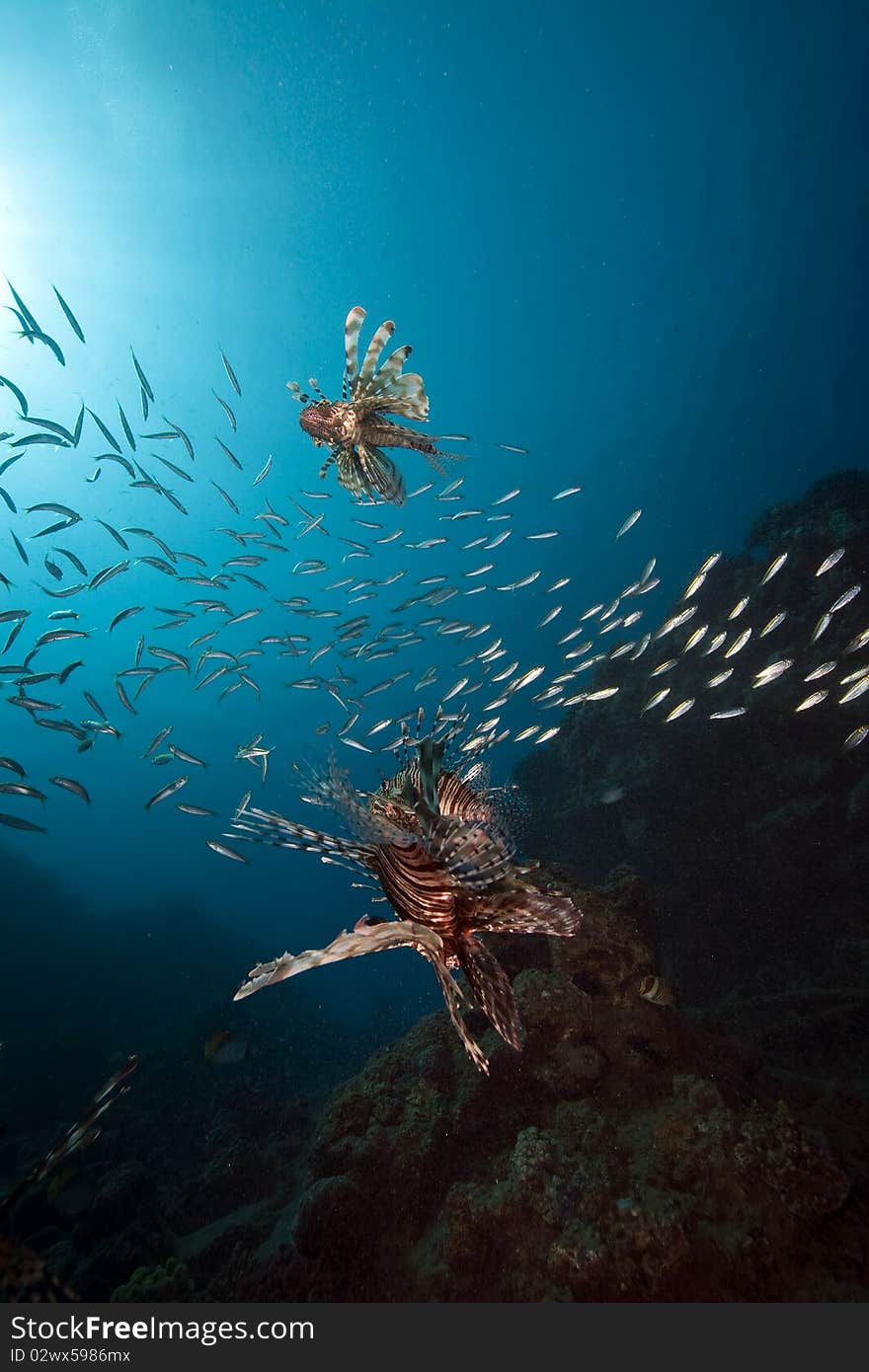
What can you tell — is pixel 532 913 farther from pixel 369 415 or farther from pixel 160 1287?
pixel 160 1287

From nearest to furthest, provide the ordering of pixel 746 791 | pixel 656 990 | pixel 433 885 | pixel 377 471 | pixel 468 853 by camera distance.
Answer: pixel 468 853
pixel 433 885
pixel 656 990
pixel 377 471
pixel 746 791

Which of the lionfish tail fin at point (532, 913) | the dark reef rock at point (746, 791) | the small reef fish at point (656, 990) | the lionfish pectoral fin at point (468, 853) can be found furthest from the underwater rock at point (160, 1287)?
the dark reef rock at point (746, 791)

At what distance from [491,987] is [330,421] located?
16.4ft

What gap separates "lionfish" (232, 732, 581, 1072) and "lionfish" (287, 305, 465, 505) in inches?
154

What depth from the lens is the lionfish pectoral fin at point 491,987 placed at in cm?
221

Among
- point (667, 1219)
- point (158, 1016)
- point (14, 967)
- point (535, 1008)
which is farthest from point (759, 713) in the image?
point (14, 967)

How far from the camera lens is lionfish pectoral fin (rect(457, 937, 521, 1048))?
7.24 ft

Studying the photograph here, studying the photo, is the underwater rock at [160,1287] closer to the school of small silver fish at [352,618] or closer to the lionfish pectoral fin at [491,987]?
the school of small silver fish at [352,618]

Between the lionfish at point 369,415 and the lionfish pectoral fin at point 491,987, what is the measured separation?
432cm

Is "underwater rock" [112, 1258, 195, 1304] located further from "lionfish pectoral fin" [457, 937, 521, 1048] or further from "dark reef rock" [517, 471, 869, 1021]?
"dark reef rock" [517, 471, 869, 1021]

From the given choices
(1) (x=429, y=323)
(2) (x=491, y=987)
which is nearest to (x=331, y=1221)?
(2) (x=491, y=987)

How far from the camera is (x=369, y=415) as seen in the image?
214 inches

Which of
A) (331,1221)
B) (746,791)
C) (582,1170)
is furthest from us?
(746,791)
